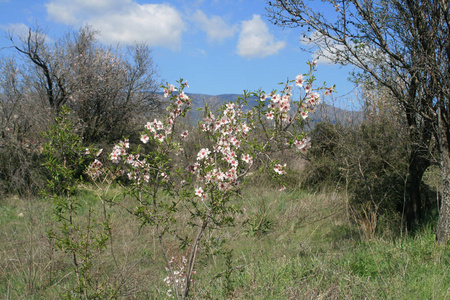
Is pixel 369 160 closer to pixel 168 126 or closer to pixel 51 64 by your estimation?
pixel 168 126

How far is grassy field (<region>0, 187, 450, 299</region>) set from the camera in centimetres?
303

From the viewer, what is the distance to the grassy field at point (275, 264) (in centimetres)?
303

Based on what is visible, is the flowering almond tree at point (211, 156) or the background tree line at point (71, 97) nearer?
the flowering almond tree at point (211, 156)

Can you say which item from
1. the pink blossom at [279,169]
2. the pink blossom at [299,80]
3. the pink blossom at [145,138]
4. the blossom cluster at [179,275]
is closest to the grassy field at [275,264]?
the blossom cluster at [179,275]

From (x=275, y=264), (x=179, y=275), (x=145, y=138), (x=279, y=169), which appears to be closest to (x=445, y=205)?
(x=275, y=264)

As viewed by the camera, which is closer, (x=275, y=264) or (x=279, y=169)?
(x=279, y=169)

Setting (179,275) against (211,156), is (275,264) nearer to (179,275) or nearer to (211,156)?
(179,275)

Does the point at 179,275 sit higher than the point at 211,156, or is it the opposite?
the point at 211,156

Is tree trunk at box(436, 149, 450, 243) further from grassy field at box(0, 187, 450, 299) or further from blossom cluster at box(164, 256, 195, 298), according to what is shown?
blossom cluster at box(164, 256, 195, 298)

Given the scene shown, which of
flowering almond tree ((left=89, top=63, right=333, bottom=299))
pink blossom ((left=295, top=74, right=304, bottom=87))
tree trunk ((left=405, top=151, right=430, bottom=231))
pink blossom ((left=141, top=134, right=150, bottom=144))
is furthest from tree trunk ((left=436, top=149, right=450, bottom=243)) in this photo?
pink blossom ((left=141, top=134, right=150, bottom=144))

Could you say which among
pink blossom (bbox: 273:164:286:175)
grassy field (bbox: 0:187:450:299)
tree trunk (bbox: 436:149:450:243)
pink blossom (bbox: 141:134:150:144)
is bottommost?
grassy field (bbox: 0:187:450:299)

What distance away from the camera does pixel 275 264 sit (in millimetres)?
3889

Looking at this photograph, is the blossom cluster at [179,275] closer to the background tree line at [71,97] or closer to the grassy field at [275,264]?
the grassy field at [275,264]

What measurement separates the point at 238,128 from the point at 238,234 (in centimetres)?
336
